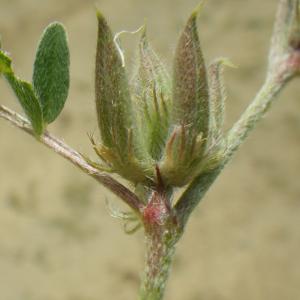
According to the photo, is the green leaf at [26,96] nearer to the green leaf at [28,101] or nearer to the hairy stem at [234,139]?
the green leaf at [28,101]

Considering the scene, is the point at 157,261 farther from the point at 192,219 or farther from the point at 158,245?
the point at 192,219

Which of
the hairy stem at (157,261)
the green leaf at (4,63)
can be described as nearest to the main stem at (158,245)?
the hairy stem at (157,261)

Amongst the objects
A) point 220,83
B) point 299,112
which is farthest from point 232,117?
point 220,83

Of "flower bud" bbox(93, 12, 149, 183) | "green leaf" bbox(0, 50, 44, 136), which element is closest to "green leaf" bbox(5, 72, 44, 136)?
"green leaf" bbox(0, 50, 44, 136)

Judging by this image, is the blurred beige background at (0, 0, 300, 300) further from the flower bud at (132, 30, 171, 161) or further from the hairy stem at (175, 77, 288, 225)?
the flower bud at (132, 30, 171, 161)

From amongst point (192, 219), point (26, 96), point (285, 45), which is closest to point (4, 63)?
point (26, 96)

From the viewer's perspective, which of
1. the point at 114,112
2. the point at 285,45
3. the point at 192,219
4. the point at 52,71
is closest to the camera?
the point at 114,112

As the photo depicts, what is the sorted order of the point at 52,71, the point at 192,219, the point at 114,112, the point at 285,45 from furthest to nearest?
the point at 192,219, the point at 285,45, the point at 52,71, the point at 114,112
